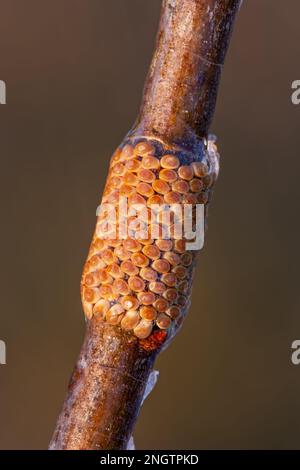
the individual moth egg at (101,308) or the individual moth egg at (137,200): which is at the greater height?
the individual moth egg at (137,200)

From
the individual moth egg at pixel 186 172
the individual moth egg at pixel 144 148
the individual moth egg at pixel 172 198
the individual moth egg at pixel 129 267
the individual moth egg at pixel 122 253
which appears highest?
the individual moth egg at pixel 144 148

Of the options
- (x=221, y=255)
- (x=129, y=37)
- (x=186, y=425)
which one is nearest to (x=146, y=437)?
(x=186, y=425)

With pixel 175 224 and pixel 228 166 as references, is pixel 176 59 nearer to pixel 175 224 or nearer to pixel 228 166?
pixel 175 224

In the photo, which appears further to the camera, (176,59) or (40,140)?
(40,140)

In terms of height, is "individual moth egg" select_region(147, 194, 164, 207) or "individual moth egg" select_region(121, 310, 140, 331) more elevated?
→ "individual moth egg" select_region(147, 194, 164, 207)
